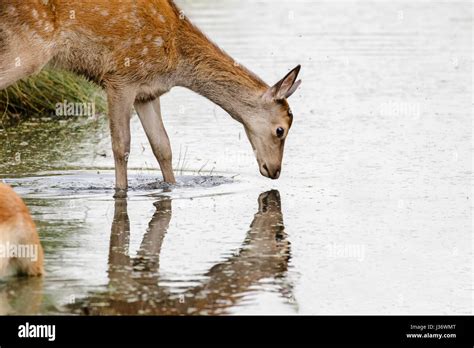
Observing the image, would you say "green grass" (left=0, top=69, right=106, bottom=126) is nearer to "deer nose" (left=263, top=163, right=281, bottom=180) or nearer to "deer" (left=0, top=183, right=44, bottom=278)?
"deer nose" (left=263, top=163, right=281, bottom=180)

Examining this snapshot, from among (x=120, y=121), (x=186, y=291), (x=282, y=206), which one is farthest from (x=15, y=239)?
(x=120, y=121)

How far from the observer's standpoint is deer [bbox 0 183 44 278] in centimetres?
787

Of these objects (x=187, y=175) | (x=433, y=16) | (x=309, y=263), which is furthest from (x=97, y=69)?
(x=433, y=16)

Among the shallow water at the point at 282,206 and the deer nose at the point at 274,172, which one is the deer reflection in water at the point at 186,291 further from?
the deer nose at the point at 274,172

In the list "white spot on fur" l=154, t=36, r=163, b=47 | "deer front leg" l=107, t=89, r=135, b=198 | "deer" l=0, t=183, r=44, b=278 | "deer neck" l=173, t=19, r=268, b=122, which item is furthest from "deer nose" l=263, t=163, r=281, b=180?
"deer" l=0, t=183, r=44, b=278

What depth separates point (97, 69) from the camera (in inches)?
468

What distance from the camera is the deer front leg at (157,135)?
12.1 m

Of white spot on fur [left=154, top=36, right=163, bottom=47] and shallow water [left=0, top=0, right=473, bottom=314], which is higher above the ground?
white spot on fur [left=154, top=36, right=163, bottom=47]

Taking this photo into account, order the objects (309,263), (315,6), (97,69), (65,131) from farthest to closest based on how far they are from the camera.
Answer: (315,6) < (65,131) < (97,69) < (309,263)

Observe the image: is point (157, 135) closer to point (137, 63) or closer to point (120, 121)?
point (120, 121)

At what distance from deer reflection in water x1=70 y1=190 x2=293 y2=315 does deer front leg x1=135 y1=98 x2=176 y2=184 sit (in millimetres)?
1622

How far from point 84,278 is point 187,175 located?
400 centimetres

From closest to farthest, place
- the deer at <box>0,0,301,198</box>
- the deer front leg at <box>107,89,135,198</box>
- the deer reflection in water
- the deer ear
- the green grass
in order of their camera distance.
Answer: the deer reflection in water
the deer at <box>0,0,301,198</box>
the deer front leg at <box>107,89,135,198</box>
the deer ear
the green grass
